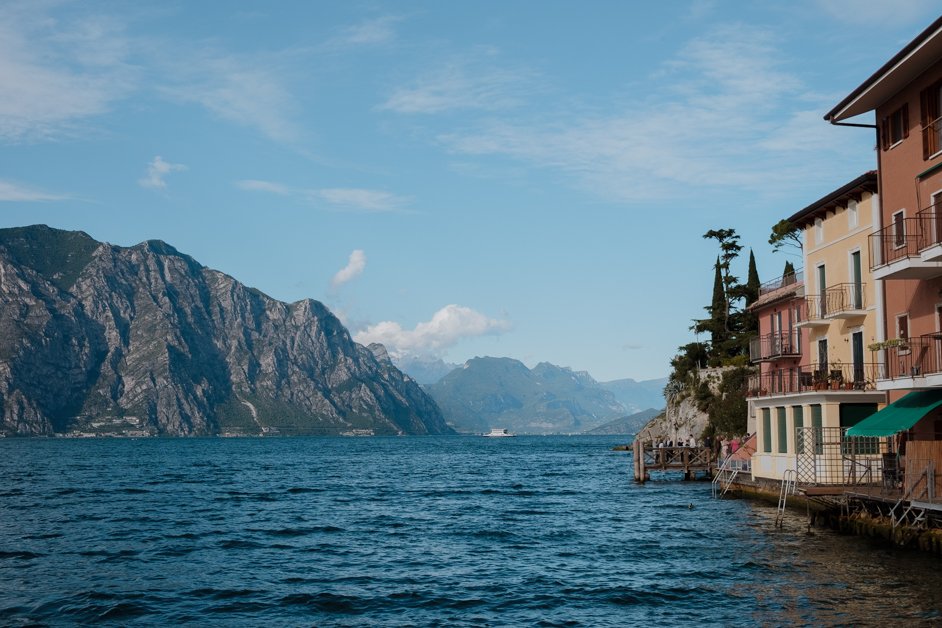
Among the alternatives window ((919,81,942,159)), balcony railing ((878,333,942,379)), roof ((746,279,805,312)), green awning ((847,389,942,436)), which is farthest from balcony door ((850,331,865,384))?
window ((919,81,942,159))

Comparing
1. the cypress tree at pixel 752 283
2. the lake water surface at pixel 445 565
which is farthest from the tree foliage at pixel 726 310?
the lake water surface at pixel 445 565

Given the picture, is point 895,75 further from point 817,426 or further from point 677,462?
point 677,462

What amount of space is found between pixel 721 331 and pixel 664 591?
257 feet

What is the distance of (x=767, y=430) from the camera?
48281mm

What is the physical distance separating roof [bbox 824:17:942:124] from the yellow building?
4.21 metres

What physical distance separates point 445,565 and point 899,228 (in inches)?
839

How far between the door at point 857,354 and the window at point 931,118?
1215cm

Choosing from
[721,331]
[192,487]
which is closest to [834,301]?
[192,487]

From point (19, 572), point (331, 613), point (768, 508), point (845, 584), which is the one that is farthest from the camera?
point (768, 508)

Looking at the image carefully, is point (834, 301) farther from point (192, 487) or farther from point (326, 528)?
point (192, 487)

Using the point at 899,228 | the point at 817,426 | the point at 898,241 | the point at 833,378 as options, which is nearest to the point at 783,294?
the point at 833,378

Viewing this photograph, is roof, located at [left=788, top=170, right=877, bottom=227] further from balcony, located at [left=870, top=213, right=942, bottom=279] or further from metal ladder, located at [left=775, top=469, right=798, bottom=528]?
metal ladder, located at [left=775, top=469, right=798, bottom=528]

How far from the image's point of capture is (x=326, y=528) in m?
41.7

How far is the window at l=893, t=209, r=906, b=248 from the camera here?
1315 inches
